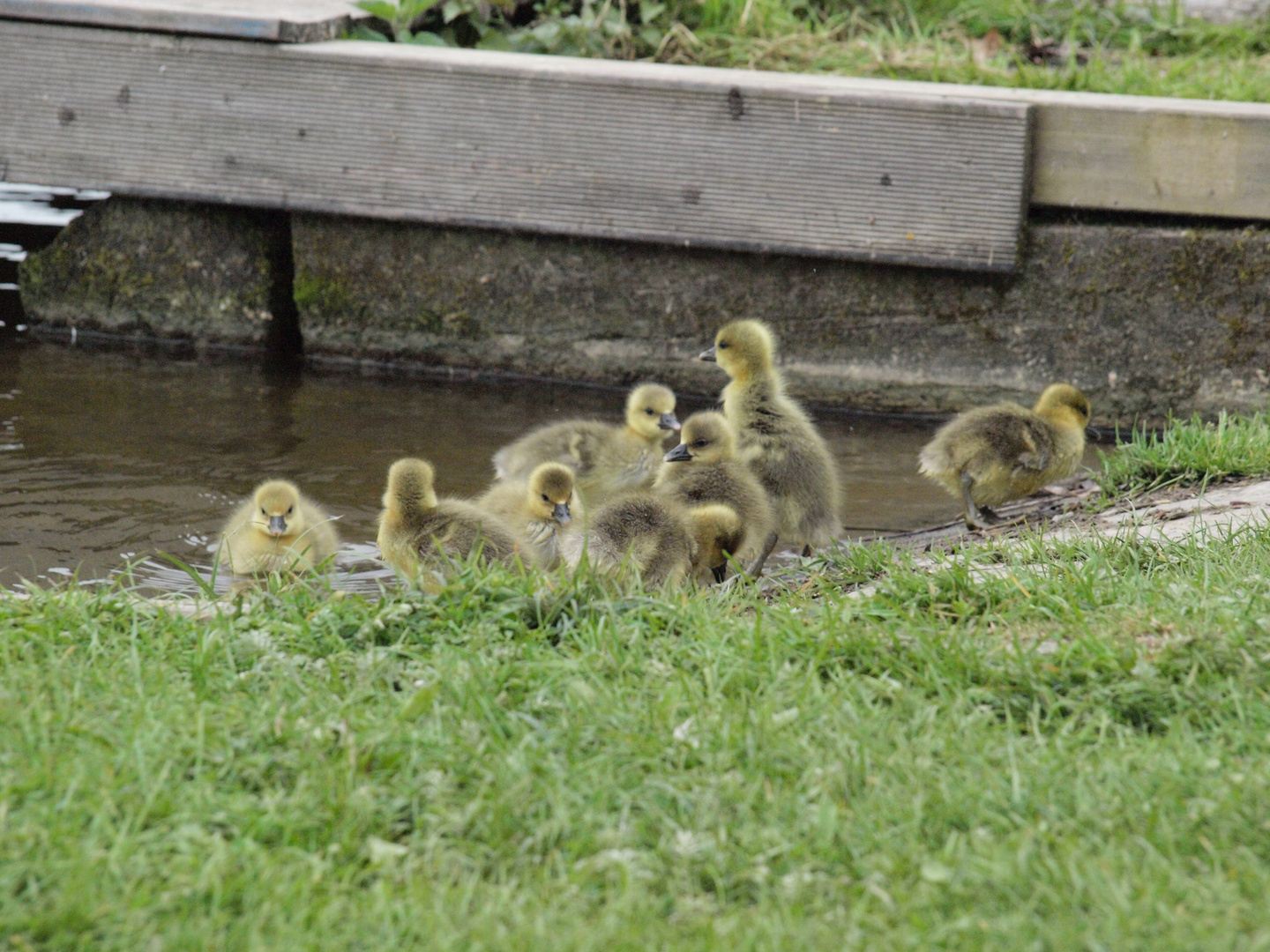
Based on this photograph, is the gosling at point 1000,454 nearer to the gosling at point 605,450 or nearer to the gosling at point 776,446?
the gosling at point 776,446

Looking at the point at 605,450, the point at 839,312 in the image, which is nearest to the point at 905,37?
the point at 839,312

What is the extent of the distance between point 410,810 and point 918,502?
3.71m

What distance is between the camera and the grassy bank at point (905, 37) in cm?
753

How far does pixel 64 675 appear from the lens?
122 inches

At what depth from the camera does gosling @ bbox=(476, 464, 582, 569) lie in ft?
15.2

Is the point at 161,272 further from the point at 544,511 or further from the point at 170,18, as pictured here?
the point at 544,511

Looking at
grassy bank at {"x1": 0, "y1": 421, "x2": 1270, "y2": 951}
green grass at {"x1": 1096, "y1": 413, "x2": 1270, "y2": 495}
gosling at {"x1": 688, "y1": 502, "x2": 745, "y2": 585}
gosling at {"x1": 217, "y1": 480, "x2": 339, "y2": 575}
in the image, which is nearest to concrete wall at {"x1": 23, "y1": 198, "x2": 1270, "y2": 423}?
green grass at {"x1": 1096, "y1": 413, "x2": 1270, "y2": 495}

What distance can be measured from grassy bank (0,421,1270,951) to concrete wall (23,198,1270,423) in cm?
319

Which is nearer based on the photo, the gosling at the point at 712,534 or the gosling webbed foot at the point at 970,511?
the gosling at the point at 712,534

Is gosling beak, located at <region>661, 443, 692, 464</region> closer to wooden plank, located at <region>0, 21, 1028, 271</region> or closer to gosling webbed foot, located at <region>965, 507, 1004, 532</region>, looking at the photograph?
gosling webbed foot, located at <region>965, 507, 1004, 532</region>

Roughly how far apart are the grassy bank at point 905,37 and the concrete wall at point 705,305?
1227 mm

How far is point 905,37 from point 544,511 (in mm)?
5154

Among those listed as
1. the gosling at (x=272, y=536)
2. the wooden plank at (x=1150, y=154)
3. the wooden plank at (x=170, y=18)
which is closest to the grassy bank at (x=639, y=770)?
the gosling at (x=272, y=536)

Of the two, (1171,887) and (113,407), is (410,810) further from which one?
(113,407)
